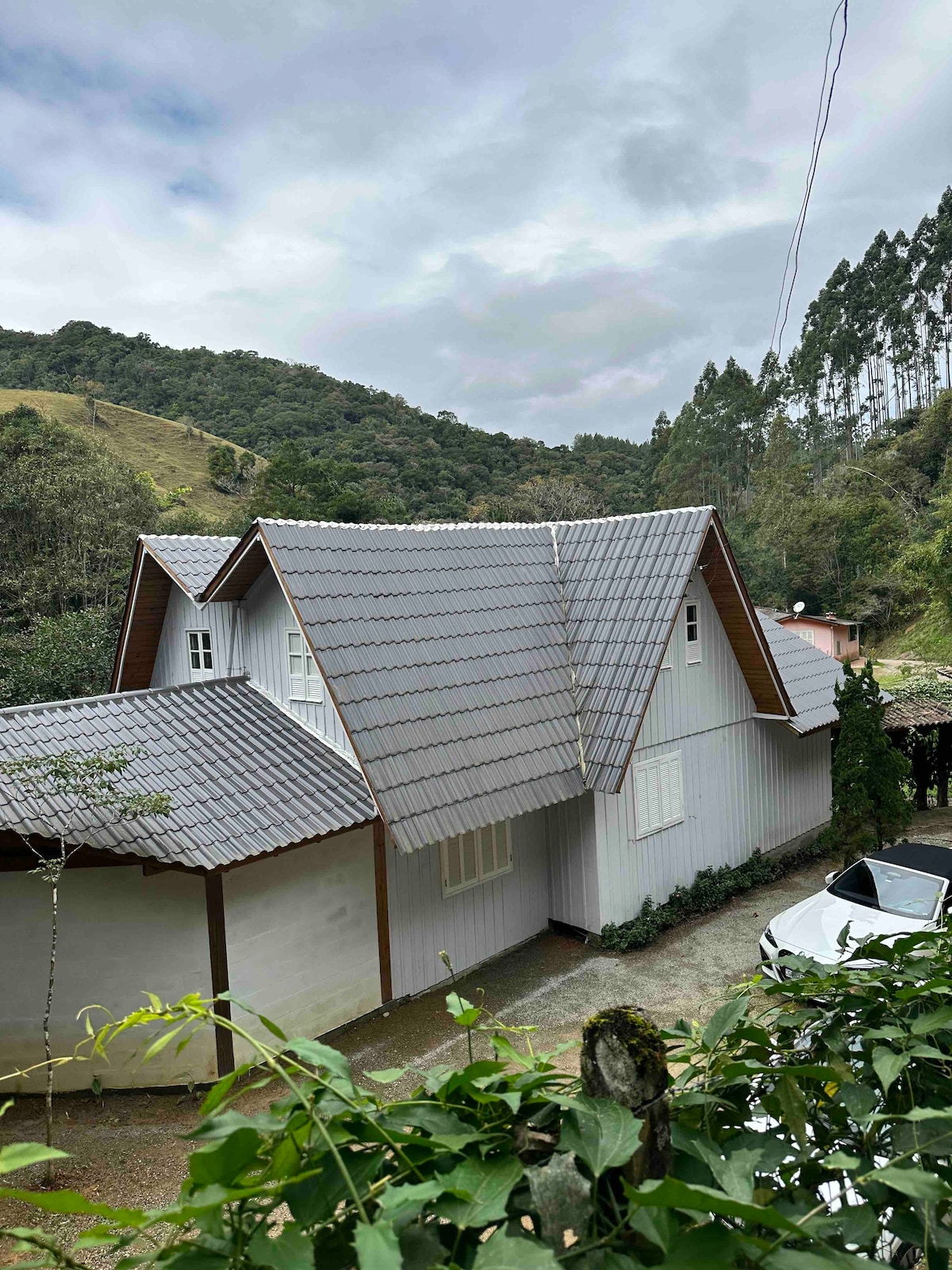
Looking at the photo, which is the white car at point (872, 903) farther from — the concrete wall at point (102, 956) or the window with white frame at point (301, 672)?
the concrete wall at point (102, 956)

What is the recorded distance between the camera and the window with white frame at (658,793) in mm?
10992

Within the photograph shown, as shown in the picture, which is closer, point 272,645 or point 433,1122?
point 433,1122

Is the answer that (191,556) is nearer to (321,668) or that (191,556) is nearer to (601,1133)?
(321,668)

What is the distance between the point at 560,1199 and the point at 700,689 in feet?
37.4

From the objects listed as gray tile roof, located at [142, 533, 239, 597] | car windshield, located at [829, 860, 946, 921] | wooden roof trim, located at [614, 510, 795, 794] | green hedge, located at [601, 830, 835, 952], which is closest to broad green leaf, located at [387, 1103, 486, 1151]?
wooden roof trim, located at [614, 510, 795, 794]

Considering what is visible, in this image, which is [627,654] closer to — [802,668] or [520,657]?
[520,657]

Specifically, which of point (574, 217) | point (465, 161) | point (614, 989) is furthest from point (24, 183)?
point (614, 989)

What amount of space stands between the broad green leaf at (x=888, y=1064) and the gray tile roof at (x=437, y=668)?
6.98 meters

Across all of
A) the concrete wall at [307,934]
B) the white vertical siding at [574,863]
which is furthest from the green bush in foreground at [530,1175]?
the white vertical siding at [574,863]

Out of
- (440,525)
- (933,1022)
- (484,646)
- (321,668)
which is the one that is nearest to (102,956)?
(321,668)

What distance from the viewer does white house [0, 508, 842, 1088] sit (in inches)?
307

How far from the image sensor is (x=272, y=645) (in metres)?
10.2

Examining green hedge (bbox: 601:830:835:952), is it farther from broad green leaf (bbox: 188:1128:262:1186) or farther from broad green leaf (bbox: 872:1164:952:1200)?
broad green leaf (bbox: 188:1128:262:1186)

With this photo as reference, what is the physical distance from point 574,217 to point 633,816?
1022 cm
